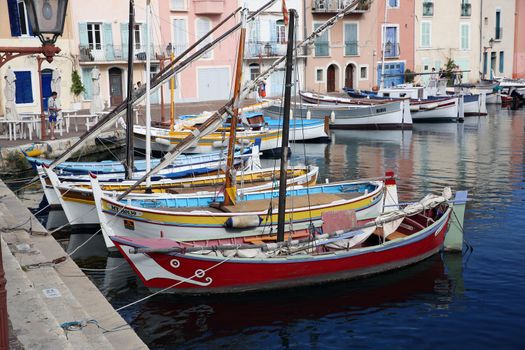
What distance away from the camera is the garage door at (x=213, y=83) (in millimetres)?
Result: 47188

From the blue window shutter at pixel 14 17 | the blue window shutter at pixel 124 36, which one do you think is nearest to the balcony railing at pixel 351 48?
the blue window shutter at pixel 124 36

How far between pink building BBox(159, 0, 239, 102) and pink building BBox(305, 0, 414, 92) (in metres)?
7.24

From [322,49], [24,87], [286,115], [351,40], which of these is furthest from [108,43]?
[286,115]

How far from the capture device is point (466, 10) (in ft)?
205

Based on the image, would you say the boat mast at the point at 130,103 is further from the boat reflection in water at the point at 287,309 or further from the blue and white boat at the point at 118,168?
the boat reflection in water at the point at 287,309

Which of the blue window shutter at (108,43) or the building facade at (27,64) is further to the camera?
the blue window shutter at (108,43)

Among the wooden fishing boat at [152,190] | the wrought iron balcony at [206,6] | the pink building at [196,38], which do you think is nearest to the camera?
the wooden fishing boat at [152,190]

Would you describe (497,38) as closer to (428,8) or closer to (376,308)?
(428,8)

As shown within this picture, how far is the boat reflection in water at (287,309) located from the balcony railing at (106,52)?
29.5m

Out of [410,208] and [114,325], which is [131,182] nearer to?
[410,208]

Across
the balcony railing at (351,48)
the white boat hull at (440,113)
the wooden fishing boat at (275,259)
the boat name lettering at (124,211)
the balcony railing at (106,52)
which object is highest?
the balcony railing at (351,48)

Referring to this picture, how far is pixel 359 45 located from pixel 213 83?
13732 mm

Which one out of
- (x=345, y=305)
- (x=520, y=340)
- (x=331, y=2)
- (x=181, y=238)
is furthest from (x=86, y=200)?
(x=331, y=2)

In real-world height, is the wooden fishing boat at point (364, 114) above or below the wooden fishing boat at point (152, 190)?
above
